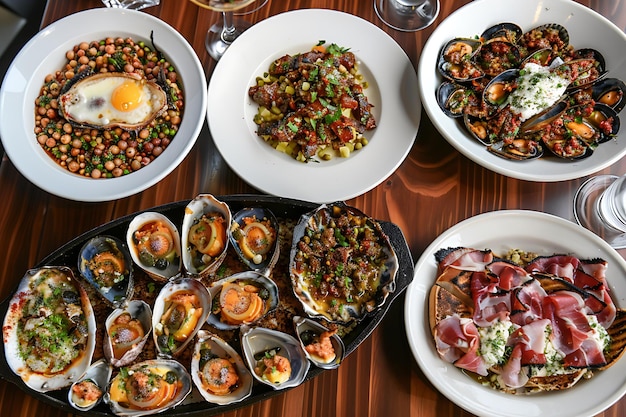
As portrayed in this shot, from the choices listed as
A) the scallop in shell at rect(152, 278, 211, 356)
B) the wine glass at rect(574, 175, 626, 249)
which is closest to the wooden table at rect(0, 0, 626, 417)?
the wine glass at rect(574, 175, 626, 249)

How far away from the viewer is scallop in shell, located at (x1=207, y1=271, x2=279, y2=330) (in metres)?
1.77

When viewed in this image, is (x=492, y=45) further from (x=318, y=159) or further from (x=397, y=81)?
(x=318, y=159)

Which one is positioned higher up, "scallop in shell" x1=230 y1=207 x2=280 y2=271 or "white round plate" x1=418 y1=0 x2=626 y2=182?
"white round plate" x1=418 y1=0 x2=626 y2=182

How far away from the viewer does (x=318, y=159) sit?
2.11 m

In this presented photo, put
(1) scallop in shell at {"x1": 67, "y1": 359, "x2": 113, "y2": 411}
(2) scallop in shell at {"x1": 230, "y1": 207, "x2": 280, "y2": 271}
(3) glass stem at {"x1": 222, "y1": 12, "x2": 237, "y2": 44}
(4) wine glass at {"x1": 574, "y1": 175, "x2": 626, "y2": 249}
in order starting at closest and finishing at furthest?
1. (1) scallop in shell at {"x1": 67, "y1": 359, "x2": 113, "y2": 411}
2. (2) scallop in shell at {"x1": 230, "y1": 207, "x2": 280, "y2": 271}
3. (4) wine glass at {"x1": 574, "y1": 175, "x2": 626, "y2": 249}
4. (3) glass stem at {"x1": 222, "y1": 12, "x2": 237, "y2": 44}

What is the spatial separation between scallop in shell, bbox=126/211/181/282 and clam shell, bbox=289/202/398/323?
1.41ft

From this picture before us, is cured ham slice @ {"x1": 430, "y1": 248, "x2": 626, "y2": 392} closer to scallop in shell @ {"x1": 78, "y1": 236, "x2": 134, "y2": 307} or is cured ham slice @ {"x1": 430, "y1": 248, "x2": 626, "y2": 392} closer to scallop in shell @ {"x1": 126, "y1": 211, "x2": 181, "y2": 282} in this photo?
scallop in shell @ {"x1": 126, "y1": 211, "x2": 181, "y2": 282}

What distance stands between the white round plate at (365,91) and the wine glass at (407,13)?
0.20 m

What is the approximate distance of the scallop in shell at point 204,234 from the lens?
182 centimetres

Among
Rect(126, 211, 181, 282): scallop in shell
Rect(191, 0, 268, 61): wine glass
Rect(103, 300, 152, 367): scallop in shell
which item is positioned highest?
Rect(191, 0, 268, 61): wine glass

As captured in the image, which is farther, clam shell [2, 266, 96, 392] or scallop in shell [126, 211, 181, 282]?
scallop in shell [126, 211, 181, 282]

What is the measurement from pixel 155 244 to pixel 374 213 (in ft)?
2.87

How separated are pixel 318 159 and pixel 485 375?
1036 mm

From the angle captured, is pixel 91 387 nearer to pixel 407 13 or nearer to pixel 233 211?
pixel 233 211
